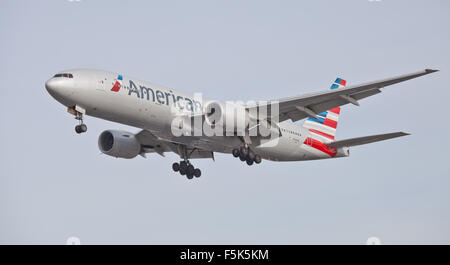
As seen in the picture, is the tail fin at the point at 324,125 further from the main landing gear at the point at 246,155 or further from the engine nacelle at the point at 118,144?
the engine nacelle at the point at 118,144

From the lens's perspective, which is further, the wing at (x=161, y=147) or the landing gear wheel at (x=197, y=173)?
the landing gear wheel at (x=197, y=173)

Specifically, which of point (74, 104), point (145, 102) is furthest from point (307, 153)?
point (74, 104)

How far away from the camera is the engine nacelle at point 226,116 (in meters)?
40.1

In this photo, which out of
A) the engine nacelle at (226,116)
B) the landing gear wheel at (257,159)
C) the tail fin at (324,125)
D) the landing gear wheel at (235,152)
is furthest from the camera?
the tail fin at (324,125)

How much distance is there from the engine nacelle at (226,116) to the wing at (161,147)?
19.2 ft

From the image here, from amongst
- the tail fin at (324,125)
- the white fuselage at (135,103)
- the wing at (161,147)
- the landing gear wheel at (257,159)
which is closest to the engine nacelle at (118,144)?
the wing at (161,147)

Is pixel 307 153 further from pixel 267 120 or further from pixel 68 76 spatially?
pixel 68 76

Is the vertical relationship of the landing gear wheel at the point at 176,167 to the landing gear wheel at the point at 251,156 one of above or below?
above

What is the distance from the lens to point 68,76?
123ft

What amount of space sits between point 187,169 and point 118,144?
4.78 meters

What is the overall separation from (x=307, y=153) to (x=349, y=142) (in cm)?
286

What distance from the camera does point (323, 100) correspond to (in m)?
40.3

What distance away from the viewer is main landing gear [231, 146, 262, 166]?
1671 inches

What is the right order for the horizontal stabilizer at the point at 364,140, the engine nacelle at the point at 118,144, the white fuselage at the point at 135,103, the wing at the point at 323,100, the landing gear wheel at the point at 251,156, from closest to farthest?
the white fuselage at the point at 135,103 < the wing at the point at 323,100 < the horizontal stabilizer at the point at 364,140 < the landing gear wheel at the point at 251,156 < the engine nacelle at the point at 118,144
